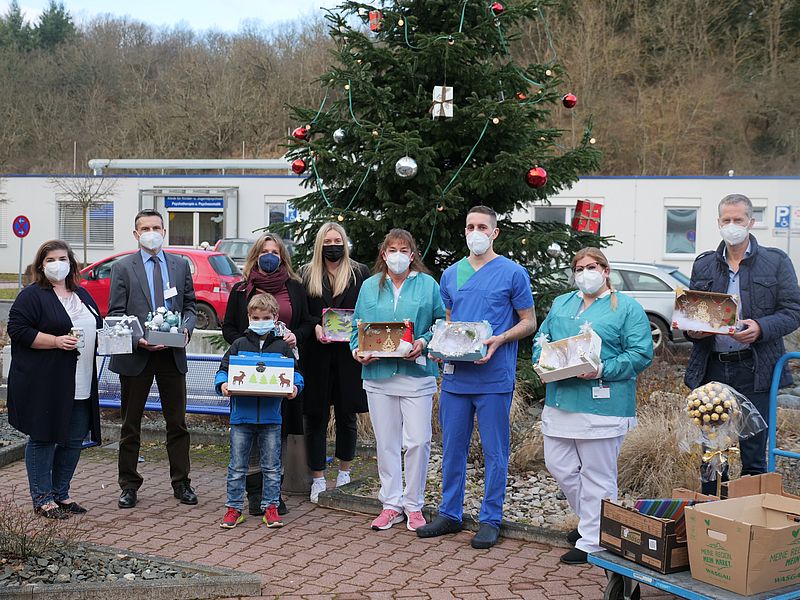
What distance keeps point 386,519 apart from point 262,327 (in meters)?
1.60

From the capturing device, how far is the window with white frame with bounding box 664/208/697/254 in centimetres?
2823

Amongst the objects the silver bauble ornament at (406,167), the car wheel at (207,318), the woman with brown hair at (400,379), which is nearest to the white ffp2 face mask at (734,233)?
the woman with brown hair at (400,379)

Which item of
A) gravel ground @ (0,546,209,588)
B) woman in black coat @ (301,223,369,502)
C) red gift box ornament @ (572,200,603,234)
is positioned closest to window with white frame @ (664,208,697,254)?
red gift box ornament @ (572,200,603,234)

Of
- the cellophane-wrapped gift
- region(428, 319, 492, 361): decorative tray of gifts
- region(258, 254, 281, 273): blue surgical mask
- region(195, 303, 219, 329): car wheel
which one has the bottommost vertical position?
region(195, 303, 219, 329): car wheel

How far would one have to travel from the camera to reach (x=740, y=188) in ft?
90.5

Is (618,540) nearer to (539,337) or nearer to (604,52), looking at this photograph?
(539,337)

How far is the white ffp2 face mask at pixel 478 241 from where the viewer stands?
578cm

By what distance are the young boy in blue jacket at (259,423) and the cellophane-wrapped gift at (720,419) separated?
8.74 feet

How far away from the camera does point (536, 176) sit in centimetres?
836

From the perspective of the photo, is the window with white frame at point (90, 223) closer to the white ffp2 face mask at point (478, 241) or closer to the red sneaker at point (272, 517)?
the red sneaker at point (272, 517)

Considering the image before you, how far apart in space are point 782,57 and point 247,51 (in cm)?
3574

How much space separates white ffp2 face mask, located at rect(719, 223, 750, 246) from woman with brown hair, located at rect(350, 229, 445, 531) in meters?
1.95

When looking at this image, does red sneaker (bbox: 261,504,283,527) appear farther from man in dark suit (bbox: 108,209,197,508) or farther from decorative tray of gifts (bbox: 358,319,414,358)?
decorative tray of gifts (bbox: 358,319,414,358)

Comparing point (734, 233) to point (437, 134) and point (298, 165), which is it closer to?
point (437, 134)
